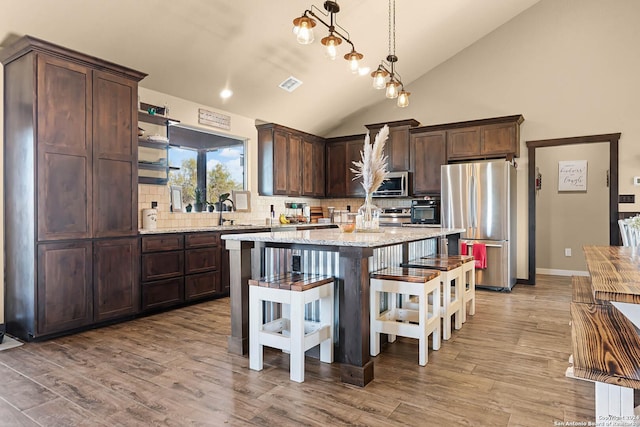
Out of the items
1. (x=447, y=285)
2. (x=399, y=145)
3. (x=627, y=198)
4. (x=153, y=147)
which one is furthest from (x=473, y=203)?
(x=153, y=147)

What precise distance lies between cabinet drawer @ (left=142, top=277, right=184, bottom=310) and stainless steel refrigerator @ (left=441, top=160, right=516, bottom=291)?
11.9ft

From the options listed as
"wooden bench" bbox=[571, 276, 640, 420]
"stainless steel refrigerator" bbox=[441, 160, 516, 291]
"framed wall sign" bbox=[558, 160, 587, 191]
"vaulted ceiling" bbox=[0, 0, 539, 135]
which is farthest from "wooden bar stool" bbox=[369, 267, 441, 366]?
"framed wall sign" bbox=[558, 160, 587, 191]

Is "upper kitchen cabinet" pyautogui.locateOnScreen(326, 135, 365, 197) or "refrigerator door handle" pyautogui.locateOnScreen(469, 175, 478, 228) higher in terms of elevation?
"upper kitchen cabinet" pyautogui.locateOnScreen(326, 135, 365, 197)

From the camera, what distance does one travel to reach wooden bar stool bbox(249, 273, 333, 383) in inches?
94.7

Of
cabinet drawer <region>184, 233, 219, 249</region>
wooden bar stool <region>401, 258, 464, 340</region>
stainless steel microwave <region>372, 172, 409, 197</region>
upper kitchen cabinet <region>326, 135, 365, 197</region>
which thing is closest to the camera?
wooden bar stool <region>401, 258, 464, 340</region>

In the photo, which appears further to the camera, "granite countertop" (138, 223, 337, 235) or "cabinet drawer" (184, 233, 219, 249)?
"cabinet drawer" (184, 233, 219, 249)

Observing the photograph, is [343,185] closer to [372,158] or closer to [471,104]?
[471,104]

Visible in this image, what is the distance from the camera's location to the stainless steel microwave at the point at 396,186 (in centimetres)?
624

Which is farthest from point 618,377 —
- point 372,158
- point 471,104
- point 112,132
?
point 471,104

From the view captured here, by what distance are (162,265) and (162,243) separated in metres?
0.23

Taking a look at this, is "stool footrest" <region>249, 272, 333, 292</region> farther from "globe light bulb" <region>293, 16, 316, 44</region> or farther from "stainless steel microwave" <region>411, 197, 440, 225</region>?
"stainless steel microwave" <region>411, 197, 440, 225</region>

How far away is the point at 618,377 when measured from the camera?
1332mm

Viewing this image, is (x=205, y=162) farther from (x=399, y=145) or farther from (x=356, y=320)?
(x=356, y=320)

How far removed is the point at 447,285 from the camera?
3.12m
